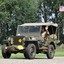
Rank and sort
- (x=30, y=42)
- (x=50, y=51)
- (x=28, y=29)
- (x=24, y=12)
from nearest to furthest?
(x=30, y=42)
(x=28, y=29)
(x=50, y=51)
(x=24, y=12)

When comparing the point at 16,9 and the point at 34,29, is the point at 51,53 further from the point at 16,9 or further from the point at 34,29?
the point at 16,9

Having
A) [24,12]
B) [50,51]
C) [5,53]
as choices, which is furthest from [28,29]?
[24,12]

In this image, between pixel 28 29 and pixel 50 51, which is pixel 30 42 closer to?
pixel 28 29

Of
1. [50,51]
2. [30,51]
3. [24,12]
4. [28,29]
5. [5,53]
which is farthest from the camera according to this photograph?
[24,12]

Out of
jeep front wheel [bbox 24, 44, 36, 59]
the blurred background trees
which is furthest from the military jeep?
the blurred background trees

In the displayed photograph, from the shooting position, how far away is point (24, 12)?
9531 cm

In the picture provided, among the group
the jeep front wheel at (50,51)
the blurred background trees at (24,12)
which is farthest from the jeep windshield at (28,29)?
the blurred background trees at (24,12)

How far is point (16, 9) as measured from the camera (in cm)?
9306

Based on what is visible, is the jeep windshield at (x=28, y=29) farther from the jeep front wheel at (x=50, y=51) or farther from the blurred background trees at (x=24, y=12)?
the blurred background trees at (x=24, y=12)

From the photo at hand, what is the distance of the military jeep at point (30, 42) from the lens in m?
27.0

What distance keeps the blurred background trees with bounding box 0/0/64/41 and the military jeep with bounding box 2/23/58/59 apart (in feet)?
200

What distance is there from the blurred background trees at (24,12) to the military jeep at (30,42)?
60.8 metres

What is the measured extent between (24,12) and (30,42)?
68.2 metres

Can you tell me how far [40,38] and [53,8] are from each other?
6610cm
